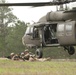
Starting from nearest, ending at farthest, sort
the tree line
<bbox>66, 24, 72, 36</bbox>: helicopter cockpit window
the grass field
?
the grass field < <bbox>66, 24, 72, 36</bbox>: helicopter cockpit window < the tree line

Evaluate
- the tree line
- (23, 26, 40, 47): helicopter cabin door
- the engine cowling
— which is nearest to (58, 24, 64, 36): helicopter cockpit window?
the engine cowling

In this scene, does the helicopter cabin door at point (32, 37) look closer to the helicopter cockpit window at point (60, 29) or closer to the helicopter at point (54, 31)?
the helicopter at point (54, 31)

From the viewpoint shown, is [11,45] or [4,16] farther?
[4,16]

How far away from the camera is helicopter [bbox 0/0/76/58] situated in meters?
17.6

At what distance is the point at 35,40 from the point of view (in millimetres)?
20484

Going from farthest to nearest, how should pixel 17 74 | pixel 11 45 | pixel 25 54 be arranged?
pixel 11 45
pixel 25 54
pixel 17 74

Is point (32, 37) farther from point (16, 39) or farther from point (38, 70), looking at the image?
point (16, 39)

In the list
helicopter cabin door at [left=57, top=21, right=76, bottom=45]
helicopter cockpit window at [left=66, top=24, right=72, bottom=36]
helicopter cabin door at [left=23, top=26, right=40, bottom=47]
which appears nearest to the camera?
helicopter cabin door at [left=57, top=21, right=76, bottom=45]

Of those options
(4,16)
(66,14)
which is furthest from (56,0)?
(4,16)

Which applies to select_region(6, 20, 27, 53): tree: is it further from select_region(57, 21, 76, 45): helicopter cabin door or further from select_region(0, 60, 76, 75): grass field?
select_region(0, 60, 76, 75): grass field

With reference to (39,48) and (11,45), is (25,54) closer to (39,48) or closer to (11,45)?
(39,48)

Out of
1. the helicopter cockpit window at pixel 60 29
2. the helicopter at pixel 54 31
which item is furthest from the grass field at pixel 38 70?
the helicopter cockpit window at pixel 60 29

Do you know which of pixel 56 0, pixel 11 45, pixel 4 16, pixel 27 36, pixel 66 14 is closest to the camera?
pixel 56 0

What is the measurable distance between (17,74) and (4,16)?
57248 mm
